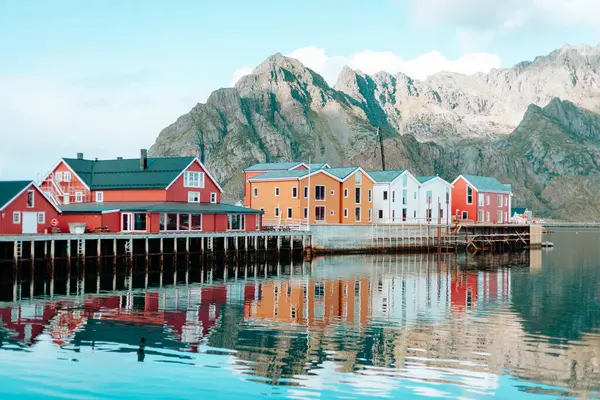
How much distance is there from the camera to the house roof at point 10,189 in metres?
59.6

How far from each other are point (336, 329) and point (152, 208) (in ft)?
122

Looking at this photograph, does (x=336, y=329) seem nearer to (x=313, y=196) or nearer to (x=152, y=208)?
(x=152, y=208)

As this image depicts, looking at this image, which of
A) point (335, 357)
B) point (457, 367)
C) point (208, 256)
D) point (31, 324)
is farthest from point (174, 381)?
point (208, 256)

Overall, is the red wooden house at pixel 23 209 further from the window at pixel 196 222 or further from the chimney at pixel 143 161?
the chimney at pixel 143 161

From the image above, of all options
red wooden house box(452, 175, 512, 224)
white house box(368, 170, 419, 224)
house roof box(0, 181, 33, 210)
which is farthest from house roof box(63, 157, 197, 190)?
red wooden house box(452, 175, 512, 224)

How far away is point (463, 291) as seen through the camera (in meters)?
52.6

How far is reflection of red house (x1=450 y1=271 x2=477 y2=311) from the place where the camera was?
4494 centimetres

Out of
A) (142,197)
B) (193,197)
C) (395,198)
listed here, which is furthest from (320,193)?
(142,197)

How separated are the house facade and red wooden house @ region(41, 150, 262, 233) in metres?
22.7

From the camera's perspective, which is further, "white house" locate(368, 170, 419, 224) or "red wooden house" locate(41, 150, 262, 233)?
"white house" locate(368, 170, 419, 224)

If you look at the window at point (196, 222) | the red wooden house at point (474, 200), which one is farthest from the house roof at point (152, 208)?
the red wooden house at point (474, 200)

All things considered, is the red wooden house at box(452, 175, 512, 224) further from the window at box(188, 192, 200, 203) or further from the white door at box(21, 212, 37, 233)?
the white door at box(21, 212, 37, 233)

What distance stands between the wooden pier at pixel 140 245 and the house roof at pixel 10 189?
3.39 meters

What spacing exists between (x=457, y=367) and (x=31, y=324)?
1950 centimetres
